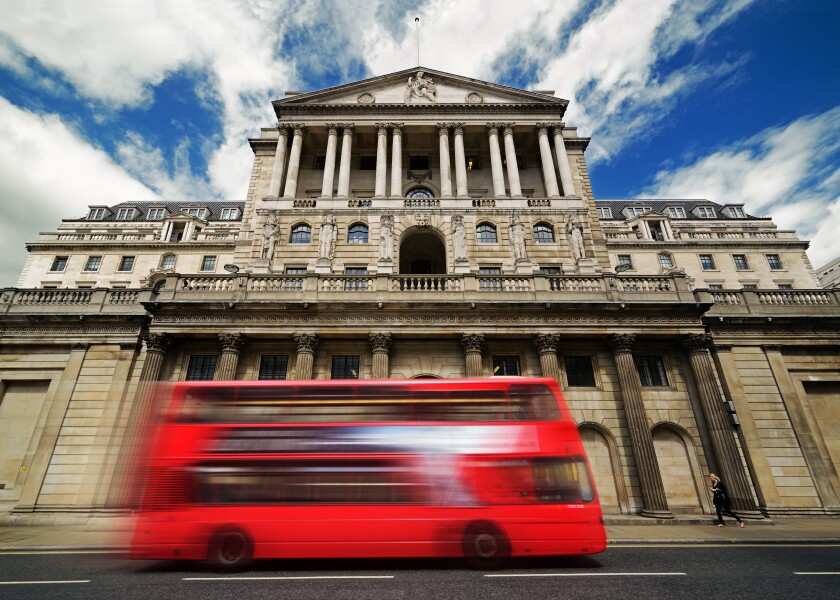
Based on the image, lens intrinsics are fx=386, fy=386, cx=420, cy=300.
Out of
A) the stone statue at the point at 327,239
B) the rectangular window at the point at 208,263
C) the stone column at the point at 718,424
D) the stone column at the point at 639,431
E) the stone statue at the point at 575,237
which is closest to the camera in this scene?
the stone column at the point at 639,431

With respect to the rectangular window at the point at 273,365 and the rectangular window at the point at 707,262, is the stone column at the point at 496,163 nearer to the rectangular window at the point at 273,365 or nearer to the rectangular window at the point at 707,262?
the rectangular window at the point at 273,365

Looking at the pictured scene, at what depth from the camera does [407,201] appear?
26312 mm

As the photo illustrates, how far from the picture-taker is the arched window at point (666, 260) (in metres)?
45.7

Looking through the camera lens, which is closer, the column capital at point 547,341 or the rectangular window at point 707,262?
the column capital at point 547,341

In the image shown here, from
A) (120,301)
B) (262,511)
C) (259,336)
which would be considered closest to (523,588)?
(262,511)

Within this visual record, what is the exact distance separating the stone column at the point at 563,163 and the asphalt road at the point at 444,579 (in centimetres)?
2199

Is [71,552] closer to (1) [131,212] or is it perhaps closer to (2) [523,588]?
(2) [523,588]

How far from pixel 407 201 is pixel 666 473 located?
2090 cm

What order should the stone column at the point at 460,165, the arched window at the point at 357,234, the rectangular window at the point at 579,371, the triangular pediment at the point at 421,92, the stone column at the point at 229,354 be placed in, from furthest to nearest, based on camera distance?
the triangular pediment at the point at 421,92 → the stone column at the point at 460,165 → the arched window at the point at 357,234 → the rectangular window at the point at 579,371 → the stone column at the point at 229,354

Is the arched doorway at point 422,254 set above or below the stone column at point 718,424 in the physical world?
above

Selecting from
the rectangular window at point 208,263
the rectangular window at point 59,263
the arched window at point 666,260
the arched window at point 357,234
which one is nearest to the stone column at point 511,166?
the arched window at point 357,234

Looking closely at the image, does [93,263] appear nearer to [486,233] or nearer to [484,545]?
[486,233]

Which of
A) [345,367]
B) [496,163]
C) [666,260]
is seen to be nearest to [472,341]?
[345,367]

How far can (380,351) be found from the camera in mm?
18281
